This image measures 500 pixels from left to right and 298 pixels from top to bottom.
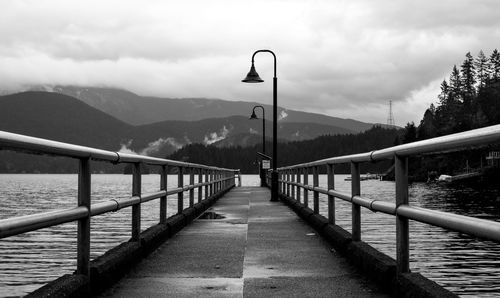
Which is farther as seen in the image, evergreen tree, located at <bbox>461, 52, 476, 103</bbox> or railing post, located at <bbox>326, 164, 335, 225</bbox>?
evergreen tree, located at <bbox>461, 52, 476, 103</bbox>

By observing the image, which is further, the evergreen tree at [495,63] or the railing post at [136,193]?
the evergreen tree at [495,63]

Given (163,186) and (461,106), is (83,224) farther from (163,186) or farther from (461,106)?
(461,106)

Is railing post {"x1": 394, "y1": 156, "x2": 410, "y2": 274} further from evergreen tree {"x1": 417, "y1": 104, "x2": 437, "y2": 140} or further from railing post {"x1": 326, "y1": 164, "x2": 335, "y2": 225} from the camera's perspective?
evergreen tree {"x1": 417, "y1": 104, "x2": 437, "y2": 140}

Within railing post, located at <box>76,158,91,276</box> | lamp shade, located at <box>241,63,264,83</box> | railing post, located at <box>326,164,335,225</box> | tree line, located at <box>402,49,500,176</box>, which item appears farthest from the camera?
tree line, located at <box>402,49,500,176</box>

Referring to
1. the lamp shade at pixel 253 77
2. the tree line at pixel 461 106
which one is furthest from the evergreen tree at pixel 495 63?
the lamp shade at pixel 253 77

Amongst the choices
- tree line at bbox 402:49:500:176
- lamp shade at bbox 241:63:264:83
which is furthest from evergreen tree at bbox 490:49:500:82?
lamp shade at bbox 241:63:264:83

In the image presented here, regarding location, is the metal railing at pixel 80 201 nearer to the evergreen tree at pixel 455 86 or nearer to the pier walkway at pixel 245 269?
the pier walkway at pixel 245 269

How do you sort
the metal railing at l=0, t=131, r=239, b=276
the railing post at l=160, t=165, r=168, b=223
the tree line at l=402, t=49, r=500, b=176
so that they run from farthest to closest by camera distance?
the tree line at l=402, t=49, r=500, b=176
the railing post at l=160, t=165, r=168, b=223
the metal railing at l=0, t=131, r=239, b=276

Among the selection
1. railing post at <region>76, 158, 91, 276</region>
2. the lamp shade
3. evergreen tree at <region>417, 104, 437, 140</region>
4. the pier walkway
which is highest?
evergreen tree at <region>417, 104, 437, 140</region>

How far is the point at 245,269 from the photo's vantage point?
6859mm

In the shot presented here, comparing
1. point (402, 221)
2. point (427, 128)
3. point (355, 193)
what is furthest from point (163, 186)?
point (427, 128)

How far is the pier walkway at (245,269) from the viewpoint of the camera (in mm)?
5688

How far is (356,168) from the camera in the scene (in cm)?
729

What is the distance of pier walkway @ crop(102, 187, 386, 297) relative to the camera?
18.7 feet
